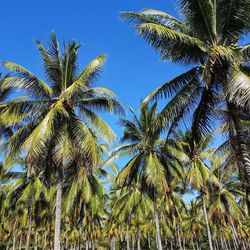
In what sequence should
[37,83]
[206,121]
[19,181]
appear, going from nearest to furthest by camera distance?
[206,121], [37,83], [19,181]

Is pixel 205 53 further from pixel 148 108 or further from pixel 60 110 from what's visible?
pixel 148 108

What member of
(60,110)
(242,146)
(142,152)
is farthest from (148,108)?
(242,146)

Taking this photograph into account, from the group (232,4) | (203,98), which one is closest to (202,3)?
(232,4)

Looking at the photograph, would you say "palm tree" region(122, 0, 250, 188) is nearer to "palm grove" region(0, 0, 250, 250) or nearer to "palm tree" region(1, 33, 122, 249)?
"palm grove" region(0, 0, 250, 250)

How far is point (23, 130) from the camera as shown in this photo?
45.4 feet

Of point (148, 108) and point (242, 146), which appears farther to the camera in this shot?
point (148, 108)

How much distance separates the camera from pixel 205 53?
11.0m

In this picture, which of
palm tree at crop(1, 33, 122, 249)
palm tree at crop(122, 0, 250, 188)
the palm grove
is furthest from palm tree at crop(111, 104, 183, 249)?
palm tree at crop(122, 0, 250, 188)

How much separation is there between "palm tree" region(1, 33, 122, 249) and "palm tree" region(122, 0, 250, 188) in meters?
3.37

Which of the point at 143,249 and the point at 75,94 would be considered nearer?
the point at 75,94

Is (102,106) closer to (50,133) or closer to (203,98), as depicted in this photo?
(50,133)

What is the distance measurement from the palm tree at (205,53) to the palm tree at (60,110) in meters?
3.37

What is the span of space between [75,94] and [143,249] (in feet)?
178

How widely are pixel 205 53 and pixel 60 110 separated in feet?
19.8
